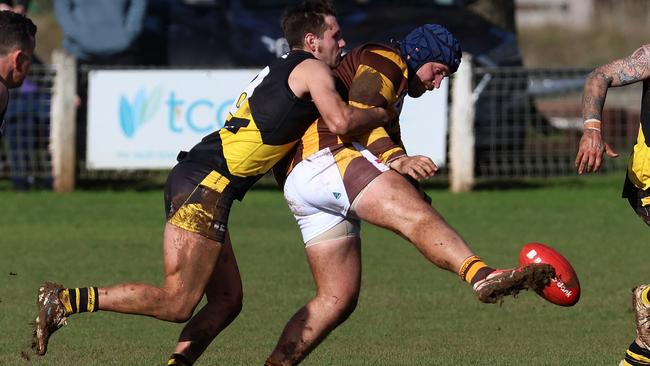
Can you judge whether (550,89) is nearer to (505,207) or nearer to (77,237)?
(505,207)

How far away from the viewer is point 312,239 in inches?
277

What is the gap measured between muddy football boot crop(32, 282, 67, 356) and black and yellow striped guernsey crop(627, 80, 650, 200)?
2974 mm

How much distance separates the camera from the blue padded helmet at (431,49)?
6.80 meters

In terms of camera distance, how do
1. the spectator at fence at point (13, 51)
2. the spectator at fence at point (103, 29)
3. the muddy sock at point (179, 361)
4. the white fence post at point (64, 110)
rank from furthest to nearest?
the spectator at fence at point (103, 29) < the white fence post at point (64, 110) < the muddy sock at point (179, 361) < the spectator at fence at point (13, 51)

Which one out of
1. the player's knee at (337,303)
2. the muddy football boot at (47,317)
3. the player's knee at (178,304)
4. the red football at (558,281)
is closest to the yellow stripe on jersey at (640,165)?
the red football at (558,281)

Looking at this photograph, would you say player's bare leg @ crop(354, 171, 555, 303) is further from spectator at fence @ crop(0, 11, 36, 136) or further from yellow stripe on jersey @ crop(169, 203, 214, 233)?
spectator at fence @ crop(0, 11, 36, 136)

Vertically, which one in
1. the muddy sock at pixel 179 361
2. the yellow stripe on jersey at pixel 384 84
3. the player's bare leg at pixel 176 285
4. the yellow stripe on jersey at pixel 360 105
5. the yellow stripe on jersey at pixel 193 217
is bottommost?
the muddy sock at pixel 179 361

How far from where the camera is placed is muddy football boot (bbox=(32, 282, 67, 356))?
6.73 meters

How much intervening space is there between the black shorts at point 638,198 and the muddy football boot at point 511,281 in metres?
1.24

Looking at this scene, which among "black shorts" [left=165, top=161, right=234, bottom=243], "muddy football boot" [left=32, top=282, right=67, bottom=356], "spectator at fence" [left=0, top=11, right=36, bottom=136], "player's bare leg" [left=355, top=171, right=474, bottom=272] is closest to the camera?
"player's bare leg" [left=355, top=171, right=474, bottom=272]

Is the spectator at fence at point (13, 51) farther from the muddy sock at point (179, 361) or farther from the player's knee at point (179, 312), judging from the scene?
the muddy sock at point (179, 361)

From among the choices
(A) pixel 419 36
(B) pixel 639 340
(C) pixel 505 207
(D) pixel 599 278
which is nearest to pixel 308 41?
(A) pixel 419 36

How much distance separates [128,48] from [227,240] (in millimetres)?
11863

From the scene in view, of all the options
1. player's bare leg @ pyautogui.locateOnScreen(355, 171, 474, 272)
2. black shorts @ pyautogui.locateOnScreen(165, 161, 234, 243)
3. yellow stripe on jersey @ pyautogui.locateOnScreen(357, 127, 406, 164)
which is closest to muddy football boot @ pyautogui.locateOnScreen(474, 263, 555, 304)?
player's bare leg @ pyautogui.locateOnScreen(355, 171, 474, 272)
